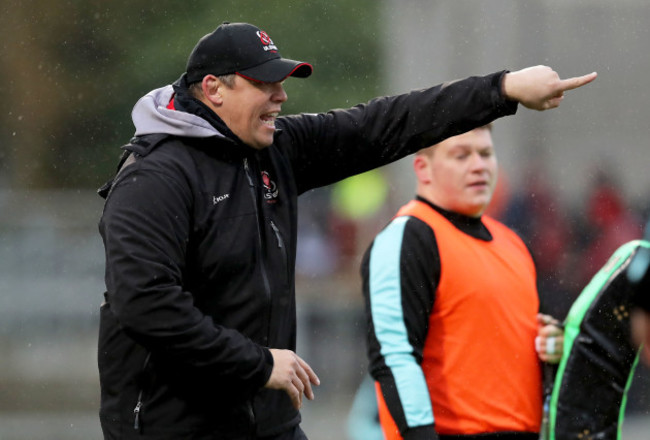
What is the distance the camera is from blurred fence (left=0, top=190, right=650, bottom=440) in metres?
11.0

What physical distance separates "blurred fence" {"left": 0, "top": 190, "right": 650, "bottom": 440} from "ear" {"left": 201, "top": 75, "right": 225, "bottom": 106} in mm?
6829

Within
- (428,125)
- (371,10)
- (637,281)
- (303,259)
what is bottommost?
(303,259)

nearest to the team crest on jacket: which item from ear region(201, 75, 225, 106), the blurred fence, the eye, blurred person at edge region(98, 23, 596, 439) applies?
blurred person at edge region(98, 23, 596, 439)

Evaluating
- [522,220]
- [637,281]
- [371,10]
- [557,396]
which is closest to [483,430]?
[557,396]

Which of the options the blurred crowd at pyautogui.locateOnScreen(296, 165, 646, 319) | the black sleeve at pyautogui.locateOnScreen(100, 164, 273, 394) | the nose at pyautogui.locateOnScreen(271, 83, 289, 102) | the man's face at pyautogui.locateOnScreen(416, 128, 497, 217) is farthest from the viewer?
the blurred crowd at pyautogui.locateOnScreen(296, 165, 646, 319)

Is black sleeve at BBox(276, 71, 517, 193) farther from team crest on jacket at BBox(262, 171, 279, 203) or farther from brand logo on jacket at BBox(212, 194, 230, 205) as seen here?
brand logo on jacket at BBox(212, 194, 230, 205)

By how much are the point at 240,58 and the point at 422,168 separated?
1.09m

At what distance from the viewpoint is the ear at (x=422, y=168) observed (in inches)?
189

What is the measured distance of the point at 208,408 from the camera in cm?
384

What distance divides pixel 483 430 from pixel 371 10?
648 inches

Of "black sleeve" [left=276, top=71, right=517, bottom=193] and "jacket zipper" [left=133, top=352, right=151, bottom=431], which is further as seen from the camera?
"black sleeve" [left=276, top=71, right=517, bottom=193]

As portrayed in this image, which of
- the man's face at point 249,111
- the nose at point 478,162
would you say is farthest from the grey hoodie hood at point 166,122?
the nose at point 478,162

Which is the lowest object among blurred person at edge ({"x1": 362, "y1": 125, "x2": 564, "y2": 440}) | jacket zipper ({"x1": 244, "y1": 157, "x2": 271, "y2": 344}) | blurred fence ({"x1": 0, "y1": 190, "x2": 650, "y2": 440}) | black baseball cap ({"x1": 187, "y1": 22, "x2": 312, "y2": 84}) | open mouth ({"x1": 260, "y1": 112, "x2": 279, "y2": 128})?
blurred fence ({"x1": 0, "y1": 190, "x2": 650, "y2": 440})

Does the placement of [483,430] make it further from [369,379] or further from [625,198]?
[625,198]
